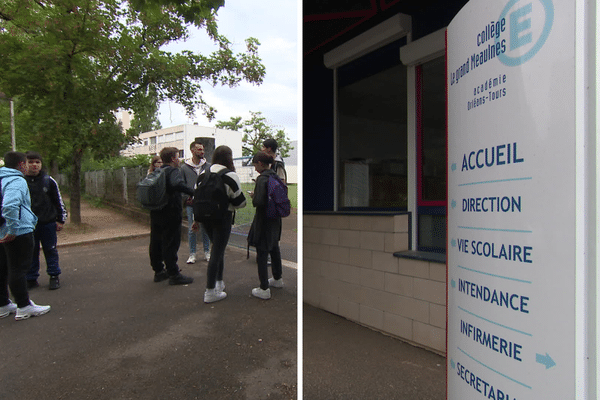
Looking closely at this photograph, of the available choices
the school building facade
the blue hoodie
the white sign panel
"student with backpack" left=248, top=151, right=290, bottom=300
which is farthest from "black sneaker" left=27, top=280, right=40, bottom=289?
the school building facade

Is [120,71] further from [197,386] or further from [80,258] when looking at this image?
[197,386]

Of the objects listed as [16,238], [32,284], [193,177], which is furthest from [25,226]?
[193,177]

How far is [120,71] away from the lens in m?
1.33

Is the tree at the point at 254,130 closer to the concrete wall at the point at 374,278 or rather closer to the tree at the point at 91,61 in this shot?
the tree at the point at 91,61

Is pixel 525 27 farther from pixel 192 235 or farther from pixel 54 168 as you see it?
pixel 54 168

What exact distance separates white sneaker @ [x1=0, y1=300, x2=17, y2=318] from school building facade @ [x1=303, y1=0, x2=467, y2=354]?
2640 millimetres

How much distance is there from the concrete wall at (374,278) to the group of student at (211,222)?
178 centimetres

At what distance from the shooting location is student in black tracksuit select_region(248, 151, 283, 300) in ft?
5.46

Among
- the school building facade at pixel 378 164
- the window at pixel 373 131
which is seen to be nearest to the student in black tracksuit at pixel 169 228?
the school building facade at pixel 378 164

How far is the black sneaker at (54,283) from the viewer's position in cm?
128

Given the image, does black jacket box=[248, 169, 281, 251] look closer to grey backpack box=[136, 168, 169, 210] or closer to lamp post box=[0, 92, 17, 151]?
grey backpack box=[136, 168, 169, 210]

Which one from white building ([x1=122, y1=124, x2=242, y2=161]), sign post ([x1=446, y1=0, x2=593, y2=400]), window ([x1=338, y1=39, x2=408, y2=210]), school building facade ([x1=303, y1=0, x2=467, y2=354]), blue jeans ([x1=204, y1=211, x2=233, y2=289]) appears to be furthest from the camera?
window ([x1=338, y1=39, x2=408, y2=210])

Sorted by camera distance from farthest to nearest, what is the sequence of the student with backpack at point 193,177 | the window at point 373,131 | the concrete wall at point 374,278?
the window at point 373,131 → the concrete wall at point 374,278 → the student with backpack at point 193,177

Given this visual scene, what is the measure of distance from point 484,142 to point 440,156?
2.47 meters
